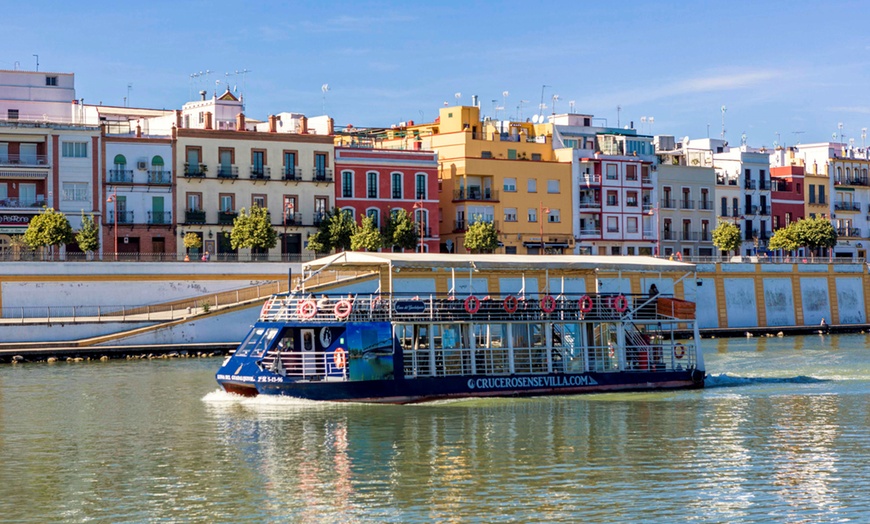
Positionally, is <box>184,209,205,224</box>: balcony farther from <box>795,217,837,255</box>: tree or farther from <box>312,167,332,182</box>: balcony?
<box>795,217,837,255</box>: tree

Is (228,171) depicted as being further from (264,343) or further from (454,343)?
(264,343)

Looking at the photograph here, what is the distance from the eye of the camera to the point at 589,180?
100438 mm

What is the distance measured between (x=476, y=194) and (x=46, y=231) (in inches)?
1216

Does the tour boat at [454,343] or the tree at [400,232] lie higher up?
the tree at [400,232]

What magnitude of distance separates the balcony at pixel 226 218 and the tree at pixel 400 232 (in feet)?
32.4

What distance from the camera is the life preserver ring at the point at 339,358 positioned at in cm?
4350

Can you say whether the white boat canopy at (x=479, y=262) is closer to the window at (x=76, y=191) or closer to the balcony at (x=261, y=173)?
the window at (x=76, y=191)

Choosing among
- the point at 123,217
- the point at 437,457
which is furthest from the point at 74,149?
the point at 437,457

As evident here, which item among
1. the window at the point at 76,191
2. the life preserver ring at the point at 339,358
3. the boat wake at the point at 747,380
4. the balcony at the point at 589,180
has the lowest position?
the boat wake at the point at 747,380

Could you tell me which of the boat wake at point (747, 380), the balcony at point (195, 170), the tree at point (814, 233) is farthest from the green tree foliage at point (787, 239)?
the boat wake at point (747, 380)

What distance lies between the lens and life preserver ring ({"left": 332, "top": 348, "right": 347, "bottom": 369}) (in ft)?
143

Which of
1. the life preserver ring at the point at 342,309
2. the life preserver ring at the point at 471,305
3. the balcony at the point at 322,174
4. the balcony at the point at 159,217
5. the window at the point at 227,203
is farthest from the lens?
the balcony at the point at 322,174

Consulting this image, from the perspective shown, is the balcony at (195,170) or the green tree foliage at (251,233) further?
the balcony at (195,170)

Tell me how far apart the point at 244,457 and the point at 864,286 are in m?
69.4
